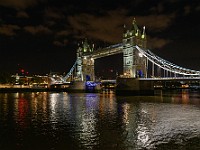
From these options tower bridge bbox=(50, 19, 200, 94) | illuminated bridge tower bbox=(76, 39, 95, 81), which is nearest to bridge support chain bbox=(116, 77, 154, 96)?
tower bridge bbox=(50, 19, 200, 94)

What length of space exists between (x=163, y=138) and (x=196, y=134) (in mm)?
2142

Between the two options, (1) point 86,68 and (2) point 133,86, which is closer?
(2) point 133,86

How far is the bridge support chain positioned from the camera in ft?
176

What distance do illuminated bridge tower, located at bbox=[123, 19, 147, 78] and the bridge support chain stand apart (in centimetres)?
217

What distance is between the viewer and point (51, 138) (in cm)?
1294

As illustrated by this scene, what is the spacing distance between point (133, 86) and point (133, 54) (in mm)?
8229

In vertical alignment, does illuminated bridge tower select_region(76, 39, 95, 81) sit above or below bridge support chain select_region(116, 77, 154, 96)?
above

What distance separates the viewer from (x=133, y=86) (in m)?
54.1

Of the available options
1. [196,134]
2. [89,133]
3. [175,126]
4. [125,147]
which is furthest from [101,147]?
[175,126]

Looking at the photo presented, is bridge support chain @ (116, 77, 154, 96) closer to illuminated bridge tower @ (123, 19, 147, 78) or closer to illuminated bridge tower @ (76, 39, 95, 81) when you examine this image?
illuminated bridge tower @ (123, 19, 147, 78)

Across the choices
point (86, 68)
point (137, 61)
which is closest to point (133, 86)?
point (137, 61)

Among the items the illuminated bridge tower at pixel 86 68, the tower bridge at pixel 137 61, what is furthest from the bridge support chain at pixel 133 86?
the illuminated bridge tower at pixel 86 68

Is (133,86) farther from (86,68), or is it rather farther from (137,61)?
(86,68)

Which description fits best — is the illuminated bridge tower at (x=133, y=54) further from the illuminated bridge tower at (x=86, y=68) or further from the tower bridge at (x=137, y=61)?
the illuminated bridge tower at (x=86, y=68)
